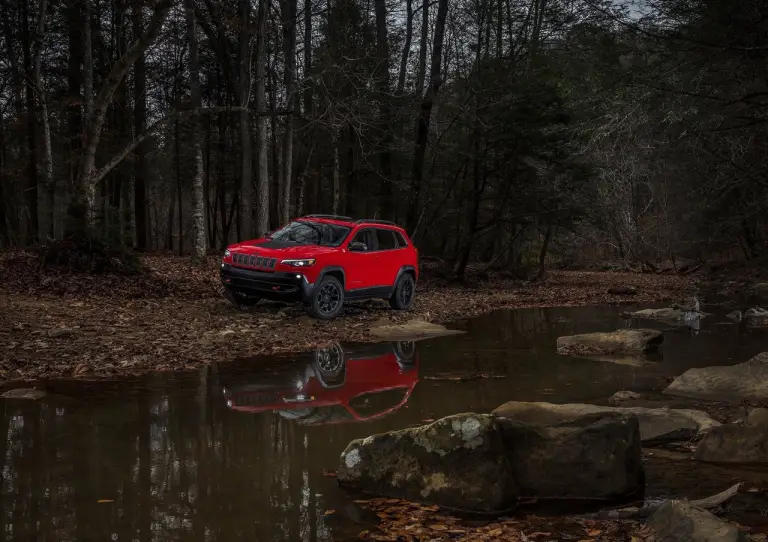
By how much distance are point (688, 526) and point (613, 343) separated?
27.0ft

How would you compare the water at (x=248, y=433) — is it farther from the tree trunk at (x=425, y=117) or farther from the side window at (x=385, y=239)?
the tree trunk at (x=425, y=117)

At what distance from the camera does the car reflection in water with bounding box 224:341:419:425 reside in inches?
277

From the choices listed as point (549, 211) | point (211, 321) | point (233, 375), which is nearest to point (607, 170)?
point (549, 211)

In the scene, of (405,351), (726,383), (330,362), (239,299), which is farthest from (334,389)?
(239,299)

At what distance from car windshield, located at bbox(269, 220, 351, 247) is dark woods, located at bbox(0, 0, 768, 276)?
4251 mm

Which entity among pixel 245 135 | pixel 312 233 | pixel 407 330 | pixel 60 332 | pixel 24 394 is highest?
pixel 245 135

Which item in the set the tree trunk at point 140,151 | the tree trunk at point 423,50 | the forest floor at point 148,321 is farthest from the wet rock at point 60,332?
the tree trunk at point 140,151

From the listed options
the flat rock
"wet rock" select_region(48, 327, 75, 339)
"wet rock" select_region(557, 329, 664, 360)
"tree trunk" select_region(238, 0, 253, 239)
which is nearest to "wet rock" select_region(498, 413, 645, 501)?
"wet rock" select_region(557, 329, 664, 360)

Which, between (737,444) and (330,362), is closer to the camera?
(737,444)

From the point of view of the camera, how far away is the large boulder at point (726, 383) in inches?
314

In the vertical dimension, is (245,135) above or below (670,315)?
above

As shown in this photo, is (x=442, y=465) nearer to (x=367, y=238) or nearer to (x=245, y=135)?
(x=367, y=238)

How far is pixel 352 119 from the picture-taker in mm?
19219

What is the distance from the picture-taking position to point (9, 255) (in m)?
18.6
